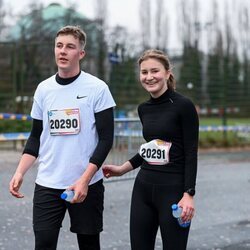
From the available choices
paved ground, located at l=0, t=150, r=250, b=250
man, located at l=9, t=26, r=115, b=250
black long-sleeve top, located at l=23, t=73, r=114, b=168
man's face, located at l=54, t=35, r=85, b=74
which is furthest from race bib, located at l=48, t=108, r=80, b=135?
paved ground, located at l=0, t=150, r=250, b=250

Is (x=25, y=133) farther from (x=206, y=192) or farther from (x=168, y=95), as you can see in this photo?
(x=168, y=95)

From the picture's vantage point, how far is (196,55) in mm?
21094

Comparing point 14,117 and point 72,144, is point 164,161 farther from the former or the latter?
point 14,117

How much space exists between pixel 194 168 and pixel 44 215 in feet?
3.33

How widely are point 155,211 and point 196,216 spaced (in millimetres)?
4153

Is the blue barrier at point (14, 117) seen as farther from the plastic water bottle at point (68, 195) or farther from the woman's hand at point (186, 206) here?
the woman's hand at point (186, 206)

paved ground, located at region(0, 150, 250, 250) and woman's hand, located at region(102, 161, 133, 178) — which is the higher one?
woman's hand, located at region(102, 161, 133, 178)

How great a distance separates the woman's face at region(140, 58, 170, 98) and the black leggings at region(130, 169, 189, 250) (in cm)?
52

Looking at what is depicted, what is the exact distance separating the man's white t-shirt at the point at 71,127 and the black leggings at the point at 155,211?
1.11ft

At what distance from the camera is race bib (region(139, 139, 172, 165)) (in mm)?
3799

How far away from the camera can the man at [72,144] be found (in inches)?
155

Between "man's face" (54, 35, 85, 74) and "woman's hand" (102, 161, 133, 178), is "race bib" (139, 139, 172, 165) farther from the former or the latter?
"man's face" (54, 35, 85, 74)

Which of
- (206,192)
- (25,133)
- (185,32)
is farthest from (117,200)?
(185,32)

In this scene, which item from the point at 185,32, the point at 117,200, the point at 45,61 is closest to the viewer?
the point at 117,200
